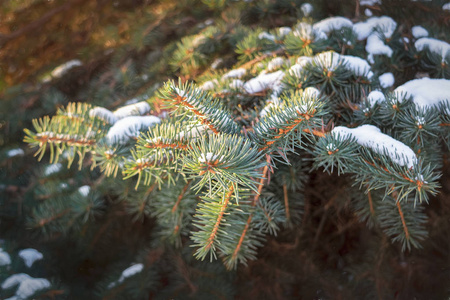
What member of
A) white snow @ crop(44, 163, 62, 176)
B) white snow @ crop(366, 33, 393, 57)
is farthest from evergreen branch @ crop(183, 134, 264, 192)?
white snow @ crop(44, 163, 62, 176)

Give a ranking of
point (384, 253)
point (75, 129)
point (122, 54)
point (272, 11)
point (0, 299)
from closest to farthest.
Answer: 1. point (75, 129)
2. point (0, 299)
3. point (384, 253)
4. point (272, 11)
5. point (122, 54)

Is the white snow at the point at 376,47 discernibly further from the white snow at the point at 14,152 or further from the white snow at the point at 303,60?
the white snow at the point at 14,152

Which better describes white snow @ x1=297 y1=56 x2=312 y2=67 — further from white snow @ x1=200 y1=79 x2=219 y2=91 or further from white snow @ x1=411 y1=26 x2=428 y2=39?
white snow @ x1=411 y1=26 x2=428 y2=39

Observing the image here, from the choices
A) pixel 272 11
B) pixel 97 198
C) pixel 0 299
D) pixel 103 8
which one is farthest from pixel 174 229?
pixel 103 8

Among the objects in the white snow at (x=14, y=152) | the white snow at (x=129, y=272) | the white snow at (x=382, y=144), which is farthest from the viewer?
the white snow at (x=14, y=152)

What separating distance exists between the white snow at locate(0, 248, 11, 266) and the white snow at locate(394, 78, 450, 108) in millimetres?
1185

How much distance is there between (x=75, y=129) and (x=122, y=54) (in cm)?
78

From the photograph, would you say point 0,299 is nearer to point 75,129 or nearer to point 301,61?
point 75,129

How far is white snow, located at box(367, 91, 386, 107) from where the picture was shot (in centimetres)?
74

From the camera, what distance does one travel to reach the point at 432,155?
2.61ft

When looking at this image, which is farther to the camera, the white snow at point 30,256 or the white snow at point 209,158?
the white snow at point 30,256

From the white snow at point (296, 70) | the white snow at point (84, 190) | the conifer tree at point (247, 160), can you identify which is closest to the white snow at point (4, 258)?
the conifer tree at point (247, 160)

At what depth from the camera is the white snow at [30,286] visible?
0.89 metres

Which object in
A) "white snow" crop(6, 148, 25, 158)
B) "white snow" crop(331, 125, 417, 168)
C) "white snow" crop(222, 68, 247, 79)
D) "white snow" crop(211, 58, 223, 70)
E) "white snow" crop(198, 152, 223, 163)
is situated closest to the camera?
"white snow" crop(198, 152, 223, 163)
